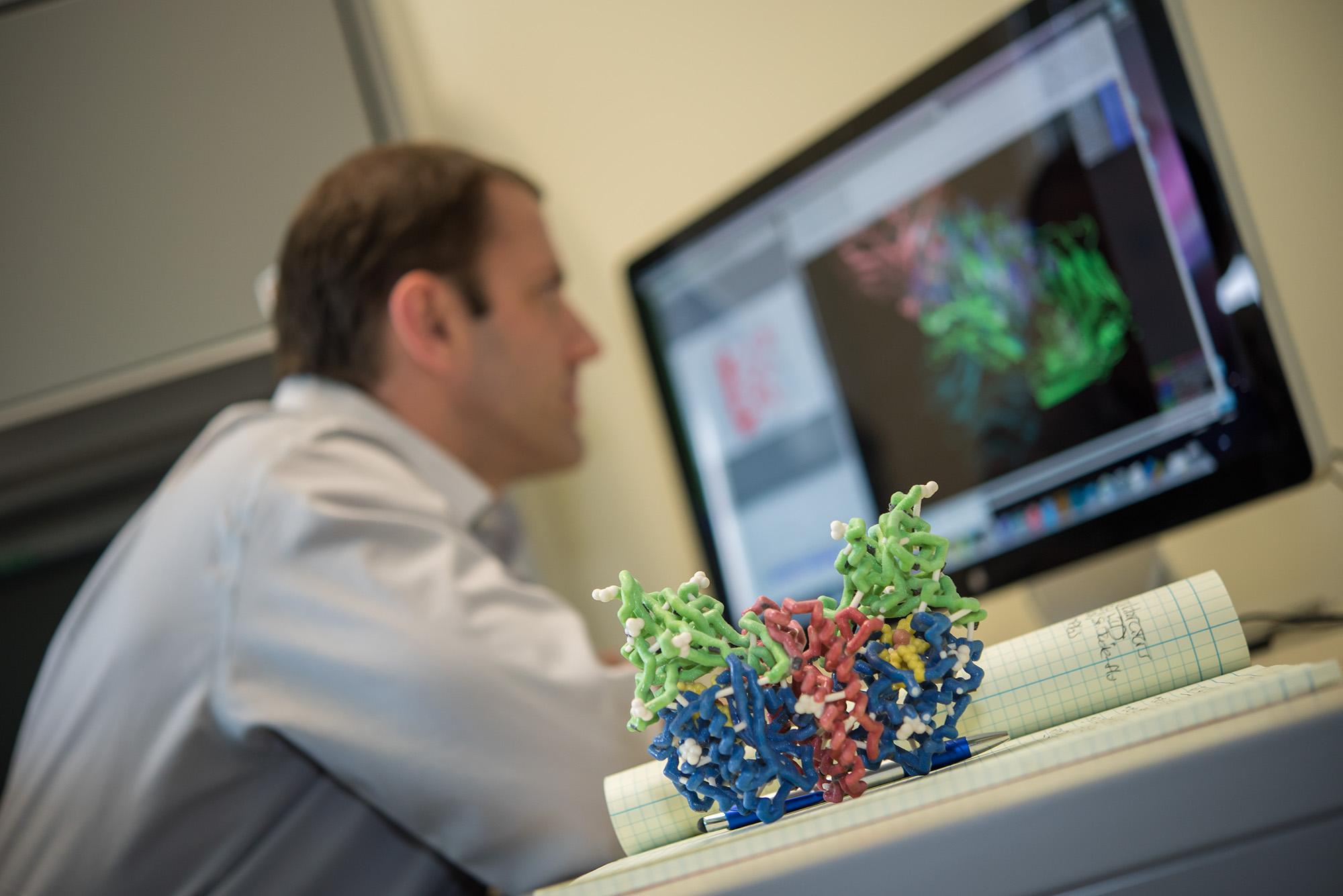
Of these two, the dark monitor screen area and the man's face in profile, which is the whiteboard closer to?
the man's face in profile

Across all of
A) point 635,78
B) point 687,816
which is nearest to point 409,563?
point 687,816

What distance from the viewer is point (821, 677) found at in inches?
13.3

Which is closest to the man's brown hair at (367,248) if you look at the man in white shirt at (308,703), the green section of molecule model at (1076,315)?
the man in white shirt at (308,703)

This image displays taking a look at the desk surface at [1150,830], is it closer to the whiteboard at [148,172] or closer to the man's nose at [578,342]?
the man's nose at [578,342]

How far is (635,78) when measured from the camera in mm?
1262

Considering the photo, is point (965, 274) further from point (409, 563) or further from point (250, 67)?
point (250, 67)

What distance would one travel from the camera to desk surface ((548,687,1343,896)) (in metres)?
0.24

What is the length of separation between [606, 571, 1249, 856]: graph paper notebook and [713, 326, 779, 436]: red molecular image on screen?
59 cm

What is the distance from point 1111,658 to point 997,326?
0.46m

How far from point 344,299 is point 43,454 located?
0.40 metres

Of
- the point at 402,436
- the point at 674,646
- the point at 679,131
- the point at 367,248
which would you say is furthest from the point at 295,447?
the point at 679,131

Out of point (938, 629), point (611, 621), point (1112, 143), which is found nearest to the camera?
point (938, 629)

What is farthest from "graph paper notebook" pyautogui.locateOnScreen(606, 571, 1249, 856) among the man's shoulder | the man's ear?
the man's ear

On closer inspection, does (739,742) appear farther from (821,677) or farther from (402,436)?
(402,436)
